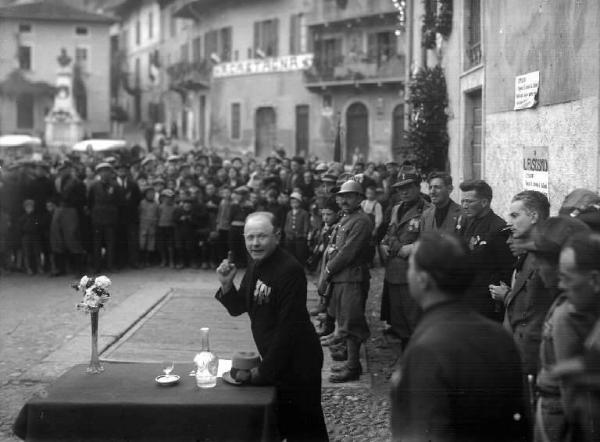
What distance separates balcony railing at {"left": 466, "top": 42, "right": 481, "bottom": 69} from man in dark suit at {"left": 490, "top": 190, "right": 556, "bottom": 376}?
6.66 meters

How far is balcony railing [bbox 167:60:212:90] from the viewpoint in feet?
132

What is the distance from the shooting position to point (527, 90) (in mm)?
8977

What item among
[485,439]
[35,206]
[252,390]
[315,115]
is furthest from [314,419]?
[315,115]

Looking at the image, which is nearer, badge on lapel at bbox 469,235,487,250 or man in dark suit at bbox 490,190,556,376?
man in dark suit at bbox 490,190,556,376

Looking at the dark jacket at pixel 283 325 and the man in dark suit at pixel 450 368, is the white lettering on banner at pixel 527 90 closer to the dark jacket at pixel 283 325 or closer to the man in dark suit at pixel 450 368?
the dark jacket at pixel 283 325

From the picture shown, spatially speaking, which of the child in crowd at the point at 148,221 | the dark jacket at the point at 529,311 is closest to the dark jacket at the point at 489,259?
the dark jacket at the point at 529,311

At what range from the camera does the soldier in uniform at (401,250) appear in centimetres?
795

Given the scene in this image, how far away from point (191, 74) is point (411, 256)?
3882cm

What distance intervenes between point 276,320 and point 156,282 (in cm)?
816

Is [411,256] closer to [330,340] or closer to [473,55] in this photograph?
[330,340]

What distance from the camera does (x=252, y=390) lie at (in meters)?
4.86

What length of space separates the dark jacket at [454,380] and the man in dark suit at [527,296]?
4.50 ft

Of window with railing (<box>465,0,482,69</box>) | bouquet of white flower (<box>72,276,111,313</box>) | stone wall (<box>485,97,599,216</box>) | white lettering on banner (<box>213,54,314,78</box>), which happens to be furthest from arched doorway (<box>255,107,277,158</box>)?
bouquet of white flower (<box>72,276,111,313</box>)

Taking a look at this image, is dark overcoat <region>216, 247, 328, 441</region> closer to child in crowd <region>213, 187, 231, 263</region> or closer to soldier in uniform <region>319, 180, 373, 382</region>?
soldier in uniform <region>319, 180, 373, 382</region>
